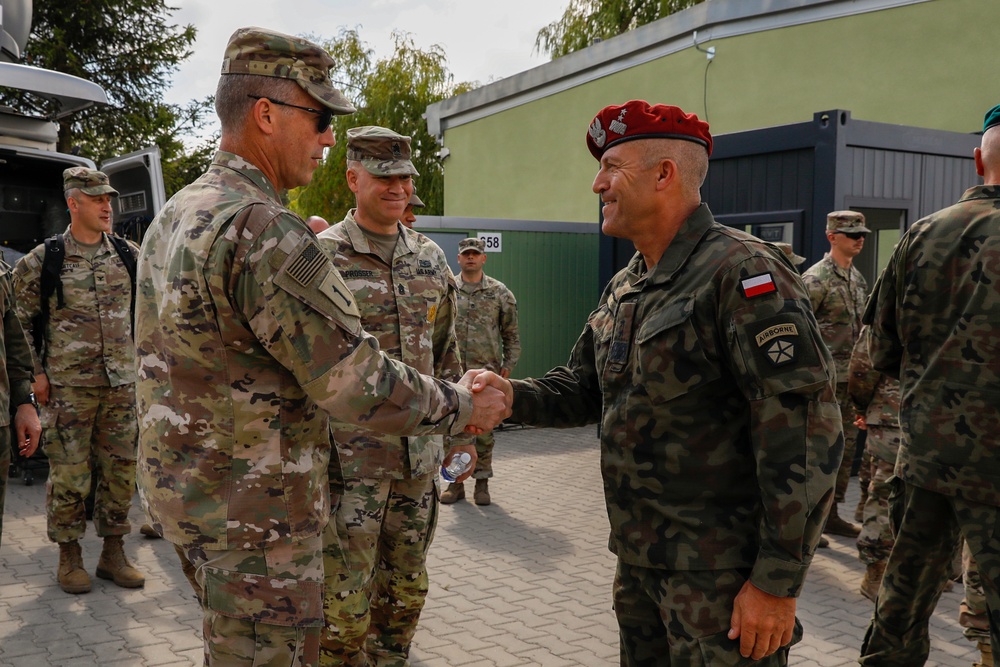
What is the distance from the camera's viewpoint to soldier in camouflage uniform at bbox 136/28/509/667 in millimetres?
2156

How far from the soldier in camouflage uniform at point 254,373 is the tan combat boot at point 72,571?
3.17m

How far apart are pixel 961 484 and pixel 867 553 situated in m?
2.23

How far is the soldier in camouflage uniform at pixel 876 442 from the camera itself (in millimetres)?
4836

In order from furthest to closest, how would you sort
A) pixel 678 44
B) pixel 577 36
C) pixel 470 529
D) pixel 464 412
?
pixel 577 36 < pixel 678 44 < pixel 470 529 < pixel 464 412

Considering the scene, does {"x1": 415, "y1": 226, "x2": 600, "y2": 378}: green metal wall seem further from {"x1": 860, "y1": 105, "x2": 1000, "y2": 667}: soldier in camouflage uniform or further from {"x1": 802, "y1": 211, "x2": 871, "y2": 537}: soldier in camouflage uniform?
{"x1": 860, "y1": 105, "x2": 1000, "y2": 667}: soldier in camouflage uniform

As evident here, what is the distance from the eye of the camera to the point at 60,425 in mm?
5270

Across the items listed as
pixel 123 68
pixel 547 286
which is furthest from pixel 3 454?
pixel 123 68

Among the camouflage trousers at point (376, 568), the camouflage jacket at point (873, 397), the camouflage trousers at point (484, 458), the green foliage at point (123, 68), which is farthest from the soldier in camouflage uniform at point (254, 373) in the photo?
the green foliage at point (123, 68)

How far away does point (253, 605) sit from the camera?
227 cm

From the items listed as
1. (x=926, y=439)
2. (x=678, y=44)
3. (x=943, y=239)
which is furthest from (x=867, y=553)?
(x=678, y=44)

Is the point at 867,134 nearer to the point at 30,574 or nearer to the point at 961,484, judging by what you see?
the point at 961,484

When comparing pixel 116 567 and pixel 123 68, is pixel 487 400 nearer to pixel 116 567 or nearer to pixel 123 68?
pixel 116 567

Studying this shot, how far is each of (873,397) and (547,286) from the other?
7.25m

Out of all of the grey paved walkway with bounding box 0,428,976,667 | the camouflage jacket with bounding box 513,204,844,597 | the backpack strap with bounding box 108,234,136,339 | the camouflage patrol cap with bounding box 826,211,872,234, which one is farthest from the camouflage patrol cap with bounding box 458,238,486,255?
the camouflage jacket with bounding box 513,204,844,597
